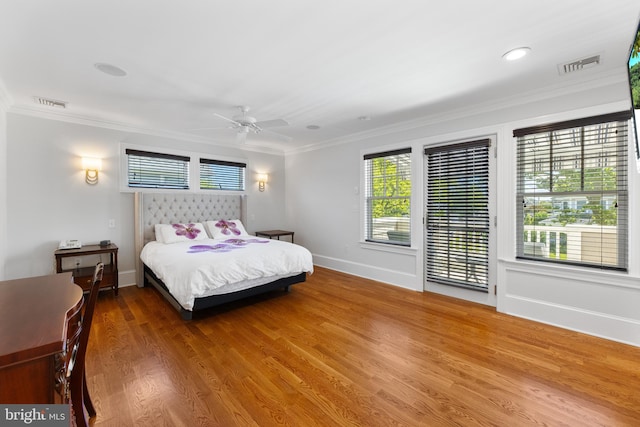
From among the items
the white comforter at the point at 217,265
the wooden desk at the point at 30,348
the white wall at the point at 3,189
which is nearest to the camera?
the wooden desk at the point at 30,348

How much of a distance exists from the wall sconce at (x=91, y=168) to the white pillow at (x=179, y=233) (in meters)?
1.06

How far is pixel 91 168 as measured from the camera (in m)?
3.98

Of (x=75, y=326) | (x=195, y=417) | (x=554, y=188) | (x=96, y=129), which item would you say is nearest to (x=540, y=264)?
(x=554, y=188)

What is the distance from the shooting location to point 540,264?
306cm

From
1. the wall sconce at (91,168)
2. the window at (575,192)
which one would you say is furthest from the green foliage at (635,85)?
the wall sconce at (91,168)

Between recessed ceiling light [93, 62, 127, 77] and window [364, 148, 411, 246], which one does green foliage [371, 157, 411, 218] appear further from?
recessed ceiling light [93, 62, 127, 77]

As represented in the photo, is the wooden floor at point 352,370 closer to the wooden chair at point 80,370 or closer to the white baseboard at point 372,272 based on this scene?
the wooden chair at point 80,370

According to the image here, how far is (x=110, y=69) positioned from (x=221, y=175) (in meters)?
2.90

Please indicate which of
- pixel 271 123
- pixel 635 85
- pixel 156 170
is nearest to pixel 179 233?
pixel 156 170

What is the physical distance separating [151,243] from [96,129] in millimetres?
1842

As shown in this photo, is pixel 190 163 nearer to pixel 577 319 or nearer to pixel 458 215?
pixel 458 215

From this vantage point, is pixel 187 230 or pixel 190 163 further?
pixel 190 163

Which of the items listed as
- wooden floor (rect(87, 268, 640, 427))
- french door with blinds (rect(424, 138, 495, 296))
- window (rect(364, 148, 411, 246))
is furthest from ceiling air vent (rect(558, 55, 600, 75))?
wooden floor (rect(87, 268, 640, 427))

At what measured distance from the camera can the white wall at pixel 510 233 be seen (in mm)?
2623
